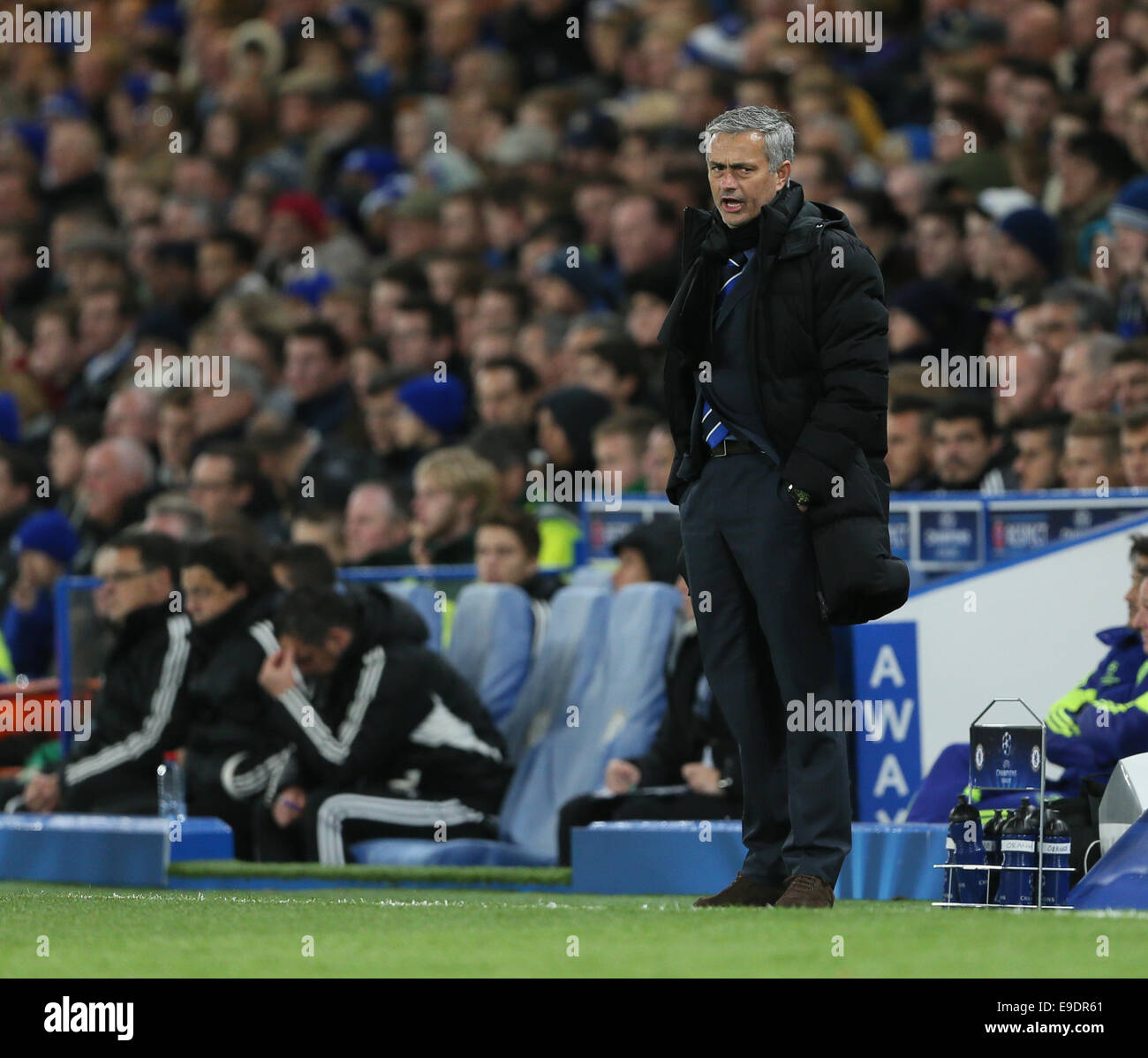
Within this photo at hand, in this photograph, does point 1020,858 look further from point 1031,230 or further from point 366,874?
point 1031,230

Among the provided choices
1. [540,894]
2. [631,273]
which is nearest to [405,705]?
[540,894]

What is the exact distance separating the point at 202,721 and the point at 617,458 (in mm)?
2241

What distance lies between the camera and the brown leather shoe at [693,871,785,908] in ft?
22.0

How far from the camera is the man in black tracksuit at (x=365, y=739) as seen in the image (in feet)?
32.4

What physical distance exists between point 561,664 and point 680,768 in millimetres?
866

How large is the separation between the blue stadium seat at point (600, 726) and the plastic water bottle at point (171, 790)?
4.52 feet

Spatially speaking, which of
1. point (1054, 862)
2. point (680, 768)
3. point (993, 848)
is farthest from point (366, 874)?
point (1054, 862)

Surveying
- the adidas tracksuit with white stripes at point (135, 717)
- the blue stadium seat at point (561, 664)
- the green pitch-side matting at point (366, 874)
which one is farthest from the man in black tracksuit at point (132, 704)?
the blue stadium seat at point (561, 664)

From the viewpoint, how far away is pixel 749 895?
6.71 metres

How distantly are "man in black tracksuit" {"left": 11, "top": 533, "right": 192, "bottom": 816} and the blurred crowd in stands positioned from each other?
55cm

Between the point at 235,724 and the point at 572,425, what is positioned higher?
the point at 572,425

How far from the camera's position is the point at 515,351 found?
13.6 metres

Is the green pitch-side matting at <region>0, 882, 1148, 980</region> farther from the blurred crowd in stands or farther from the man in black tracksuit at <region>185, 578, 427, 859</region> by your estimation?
the blurred crowd in stands
